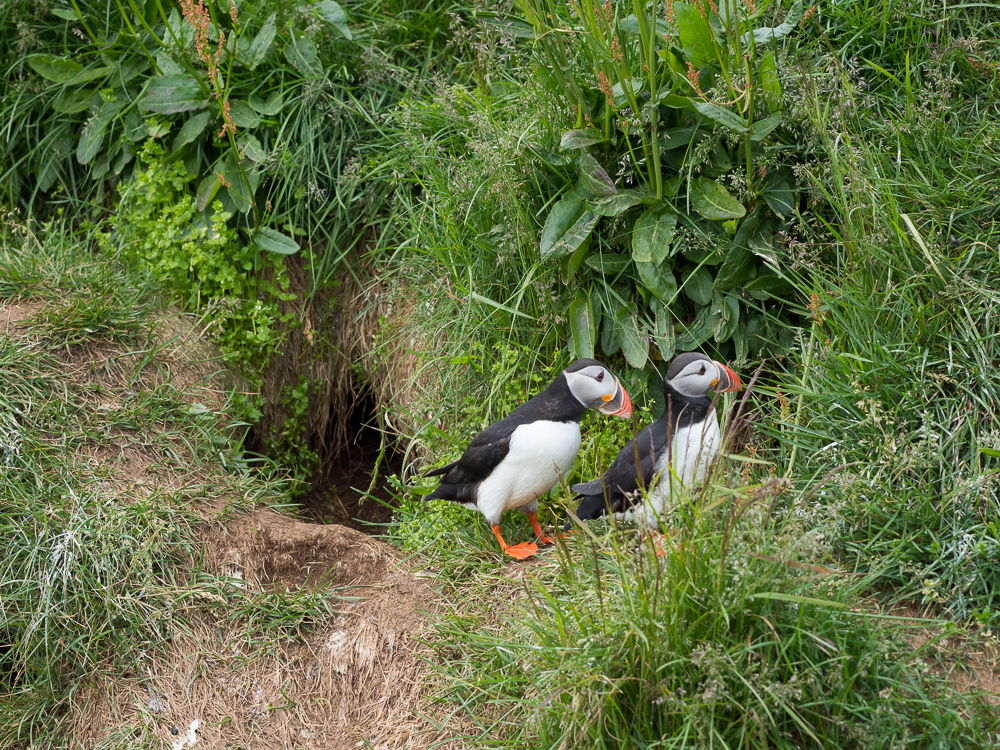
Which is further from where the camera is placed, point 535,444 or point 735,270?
point 735,270

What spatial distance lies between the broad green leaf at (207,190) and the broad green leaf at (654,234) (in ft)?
7.69

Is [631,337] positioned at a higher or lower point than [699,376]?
lower

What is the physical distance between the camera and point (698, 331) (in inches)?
142

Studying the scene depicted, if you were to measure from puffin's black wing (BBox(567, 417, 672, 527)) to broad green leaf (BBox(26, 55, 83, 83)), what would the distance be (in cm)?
382

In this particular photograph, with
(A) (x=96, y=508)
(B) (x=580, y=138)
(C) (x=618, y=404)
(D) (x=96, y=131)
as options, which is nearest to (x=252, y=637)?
(A) (x=96, y=508)

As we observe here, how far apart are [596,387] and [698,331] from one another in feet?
2.30

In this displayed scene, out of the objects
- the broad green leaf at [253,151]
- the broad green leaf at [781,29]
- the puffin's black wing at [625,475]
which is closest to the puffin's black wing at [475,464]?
the puffin's black wing at [625,475]

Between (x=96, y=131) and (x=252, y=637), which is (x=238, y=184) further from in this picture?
(x=252, y=637)

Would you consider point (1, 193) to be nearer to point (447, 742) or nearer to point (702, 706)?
point (447, 742)

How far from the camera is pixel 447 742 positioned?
273cm

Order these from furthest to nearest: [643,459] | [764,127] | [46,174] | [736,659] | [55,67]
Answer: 1. [46,174]
2. [55,67]
3. [764,127]
4. [643,459]
5. [736,659]

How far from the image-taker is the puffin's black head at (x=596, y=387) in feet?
10.4

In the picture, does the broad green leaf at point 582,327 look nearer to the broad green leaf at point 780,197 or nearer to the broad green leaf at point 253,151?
A: the broad green leaf at point 780,197

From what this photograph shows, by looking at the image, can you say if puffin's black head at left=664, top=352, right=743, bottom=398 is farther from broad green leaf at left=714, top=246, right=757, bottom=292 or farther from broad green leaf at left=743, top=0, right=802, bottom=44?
broad green leaf at left=743, top=0, right=802, bottom=44
